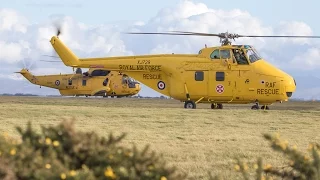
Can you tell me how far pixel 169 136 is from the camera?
16625 mm

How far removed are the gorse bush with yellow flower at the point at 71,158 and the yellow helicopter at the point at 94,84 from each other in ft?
151

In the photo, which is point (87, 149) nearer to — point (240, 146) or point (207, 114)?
point (240, 146)

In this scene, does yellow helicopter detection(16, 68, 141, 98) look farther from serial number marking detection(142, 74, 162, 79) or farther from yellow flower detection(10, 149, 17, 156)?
yellow flower detection(10, 149, 17, 156)

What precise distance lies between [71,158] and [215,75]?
2315 centimetres

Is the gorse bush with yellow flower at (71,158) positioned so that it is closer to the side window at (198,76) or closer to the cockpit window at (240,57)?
the cockpit window at (240,57)

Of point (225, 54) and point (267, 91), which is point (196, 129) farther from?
point (267, 91)

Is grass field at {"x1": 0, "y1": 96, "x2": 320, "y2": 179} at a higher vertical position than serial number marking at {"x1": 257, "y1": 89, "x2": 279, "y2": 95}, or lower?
lower

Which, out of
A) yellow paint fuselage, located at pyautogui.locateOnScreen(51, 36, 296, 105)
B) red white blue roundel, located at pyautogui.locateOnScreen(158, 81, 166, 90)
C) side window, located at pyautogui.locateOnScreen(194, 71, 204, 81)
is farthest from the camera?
red white blue roundel, located at pyautogui.locateOnScreen(158, 81, 166, 90)

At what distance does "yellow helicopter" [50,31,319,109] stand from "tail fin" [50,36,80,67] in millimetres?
2186

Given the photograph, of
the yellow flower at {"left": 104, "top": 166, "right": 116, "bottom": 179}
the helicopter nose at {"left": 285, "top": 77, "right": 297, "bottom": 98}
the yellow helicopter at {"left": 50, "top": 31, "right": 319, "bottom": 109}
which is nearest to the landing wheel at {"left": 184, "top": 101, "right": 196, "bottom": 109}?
the yellow helicopter at {"left": 50, "top": 31, "right": 319, "bottom": 109}

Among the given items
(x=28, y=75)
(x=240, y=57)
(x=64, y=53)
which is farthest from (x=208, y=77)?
(x=28, y=75)

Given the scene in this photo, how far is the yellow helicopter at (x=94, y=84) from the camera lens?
171 feet

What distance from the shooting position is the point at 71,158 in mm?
5695

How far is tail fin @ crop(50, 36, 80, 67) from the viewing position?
31.4m
